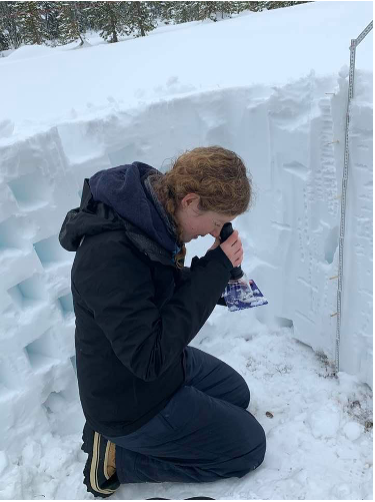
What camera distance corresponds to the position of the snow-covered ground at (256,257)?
5.95 feet

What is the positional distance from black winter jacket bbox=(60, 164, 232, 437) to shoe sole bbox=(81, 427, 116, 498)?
259 mm

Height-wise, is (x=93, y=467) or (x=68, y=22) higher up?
(x=68, y=22)

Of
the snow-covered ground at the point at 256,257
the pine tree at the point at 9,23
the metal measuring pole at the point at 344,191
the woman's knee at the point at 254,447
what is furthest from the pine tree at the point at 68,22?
the woman's knee at the point at 254,447

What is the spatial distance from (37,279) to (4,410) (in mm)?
615

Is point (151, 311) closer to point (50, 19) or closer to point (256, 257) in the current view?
point (256, 257)

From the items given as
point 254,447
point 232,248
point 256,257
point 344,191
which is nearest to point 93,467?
point 254,447

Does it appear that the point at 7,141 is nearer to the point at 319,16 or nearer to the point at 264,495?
the point at 264,495

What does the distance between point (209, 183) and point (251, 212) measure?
1338 mm

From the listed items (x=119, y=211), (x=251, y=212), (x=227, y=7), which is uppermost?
(x=227, y=7)

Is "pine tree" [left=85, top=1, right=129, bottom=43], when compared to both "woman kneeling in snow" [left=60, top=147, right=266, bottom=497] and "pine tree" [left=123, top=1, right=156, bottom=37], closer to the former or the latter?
"pine tree" [left=123, top=1, right=156, bottom=37]

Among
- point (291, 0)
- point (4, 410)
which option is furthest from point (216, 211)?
point (291, 0)

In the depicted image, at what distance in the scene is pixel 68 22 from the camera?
7.56 ft

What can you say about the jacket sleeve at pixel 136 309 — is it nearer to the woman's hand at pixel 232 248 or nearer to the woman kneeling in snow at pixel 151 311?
the woman kneeling in snow at pixel 151 311

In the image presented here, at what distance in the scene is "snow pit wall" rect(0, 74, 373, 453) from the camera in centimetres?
193
